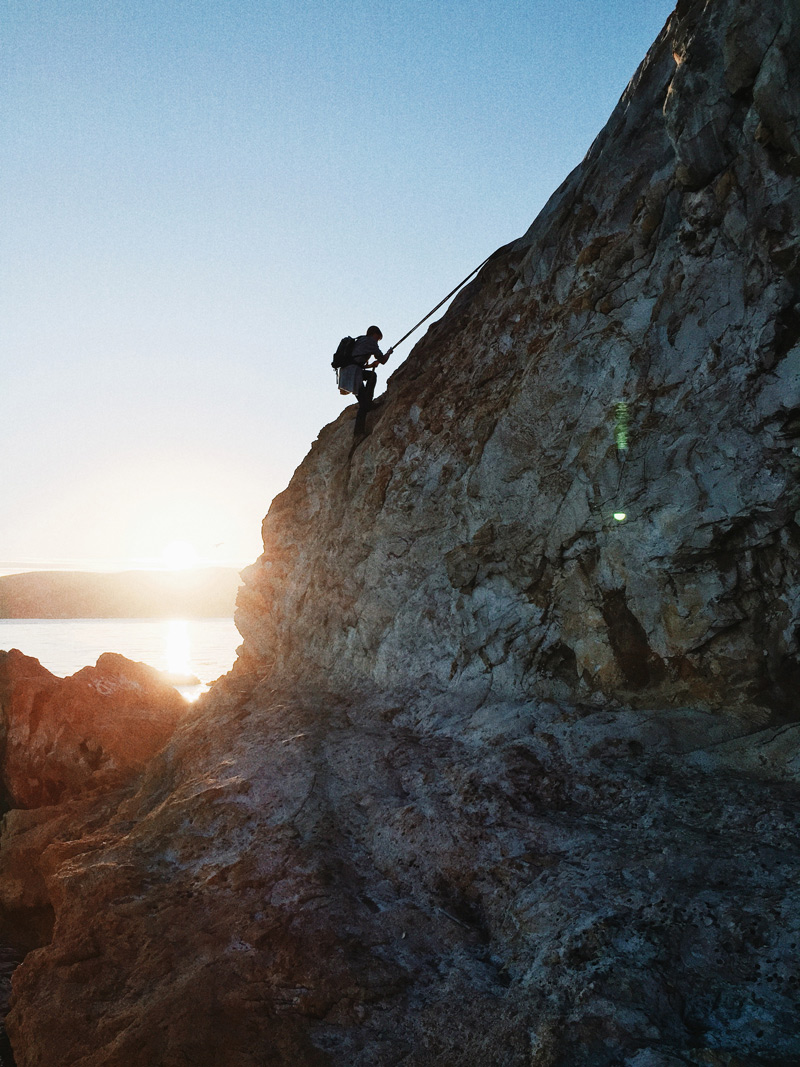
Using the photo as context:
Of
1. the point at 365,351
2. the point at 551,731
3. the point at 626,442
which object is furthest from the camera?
the point at 365,351

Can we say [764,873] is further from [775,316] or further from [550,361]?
[550,361]

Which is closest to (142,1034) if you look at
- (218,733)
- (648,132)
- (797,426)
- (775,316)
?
(218,733)

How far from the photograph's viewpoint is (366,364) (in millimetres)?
14391

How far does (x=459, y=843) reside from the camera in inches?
311

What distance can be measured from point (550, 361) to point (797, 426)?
12.2 ft

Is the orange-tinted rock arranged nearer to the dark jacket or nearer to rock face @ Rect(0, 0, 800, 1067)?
rock face @ Rect(0, 0, 800, 1067)

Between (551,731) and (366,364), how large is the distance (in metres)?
8.54

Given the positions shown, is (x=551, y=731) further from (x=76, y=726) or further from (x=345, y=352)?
(x=76, y=726)

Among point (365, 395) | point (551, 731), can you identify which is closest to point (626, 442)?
point (551, 731)

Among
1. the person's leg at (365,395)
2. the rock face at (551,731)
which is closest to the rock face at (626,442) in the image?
the rock face at (551,731)

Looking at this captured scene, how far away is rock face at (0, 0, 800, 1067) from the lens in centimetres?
610

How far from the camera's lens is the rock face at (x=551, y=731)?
240 inches

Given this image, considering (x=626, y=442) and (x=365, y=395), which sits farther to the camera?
(x=365, y=395)

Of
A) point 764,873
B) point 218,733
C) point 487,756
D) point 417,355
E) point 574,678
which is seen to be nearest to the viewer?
point 764,873
